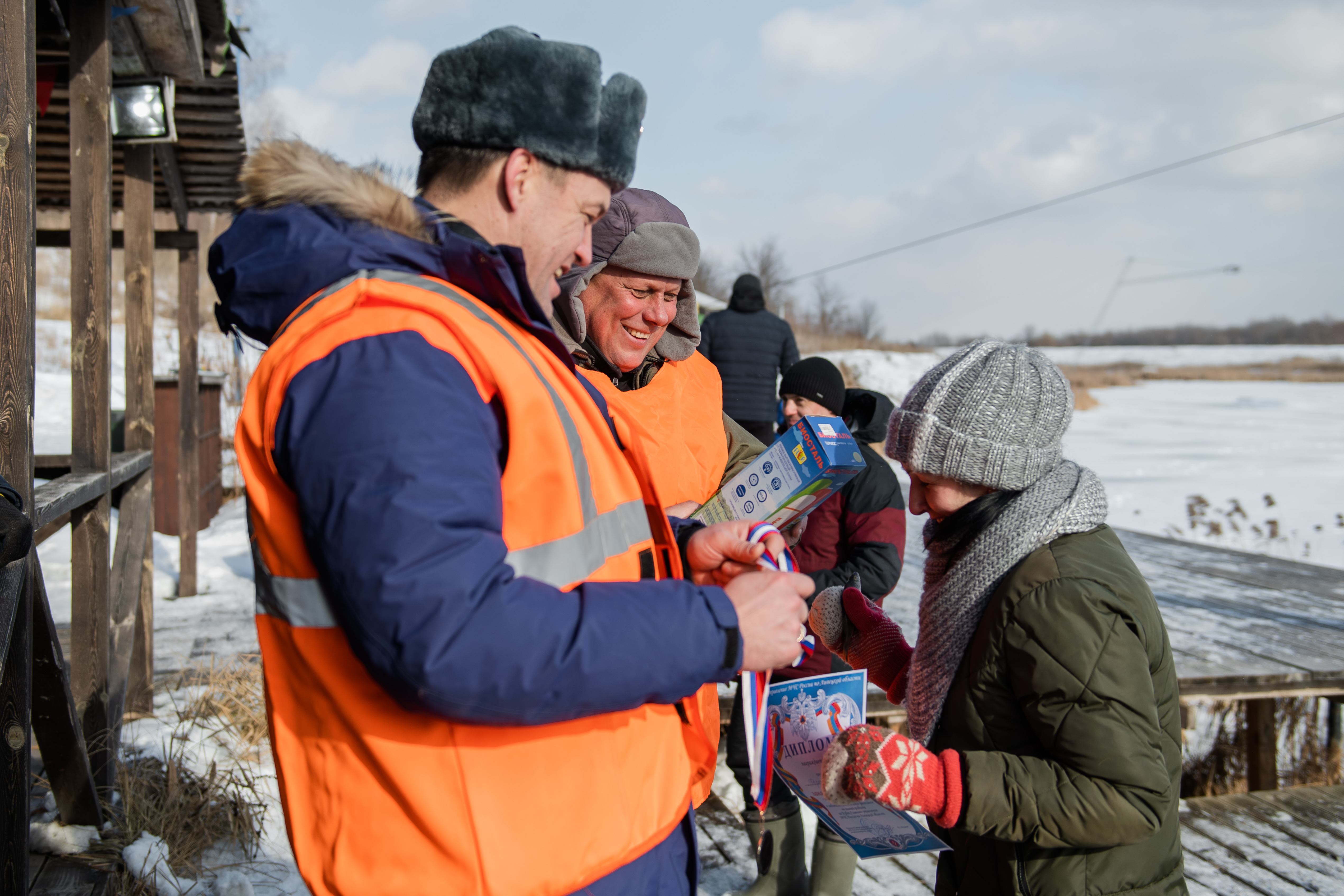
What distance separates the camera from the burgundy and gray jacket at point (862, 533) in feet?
11.0

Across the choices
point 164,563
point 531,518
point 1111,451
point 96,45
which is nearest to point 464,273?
point 531,518

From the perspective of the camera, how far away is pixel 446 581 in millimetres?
893

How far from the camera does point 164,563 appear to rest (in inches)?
287

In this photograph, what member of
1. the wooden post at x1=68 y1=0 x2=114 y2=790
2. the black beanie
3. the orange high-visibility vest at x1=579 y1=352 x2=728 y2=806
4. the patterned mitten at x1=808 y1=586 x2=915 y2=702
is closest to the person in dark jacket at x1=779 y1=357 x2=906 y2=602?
the black beanie

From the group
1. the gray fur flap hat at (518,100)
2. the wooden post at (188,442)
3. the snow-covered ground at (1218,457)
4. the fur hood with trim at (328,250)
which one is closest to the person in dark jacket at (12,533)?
the fur hood with trim at (328,250)

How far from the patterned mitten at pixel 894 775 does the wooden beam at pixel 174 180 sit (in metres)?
5.96

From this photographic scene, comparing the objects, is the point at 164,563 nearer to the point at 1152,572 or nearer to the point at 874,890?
the point at 874,890

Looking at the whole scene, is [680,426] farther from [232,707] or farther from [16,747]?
[232,707]

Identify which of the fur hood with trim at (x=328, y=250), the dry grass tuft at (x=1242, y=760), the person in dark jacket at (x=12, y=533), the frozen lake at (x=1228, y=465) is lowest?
the dry grass tuft at (x=1242, y=760)

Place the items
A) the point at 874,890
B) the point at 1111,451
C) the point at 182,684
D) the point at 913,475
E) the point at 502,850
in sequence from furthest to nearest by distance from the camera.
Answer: the point at 1111,451 → the point at 182,684 → the point at 874,890 → the point at 913,475 → the point at 502,850

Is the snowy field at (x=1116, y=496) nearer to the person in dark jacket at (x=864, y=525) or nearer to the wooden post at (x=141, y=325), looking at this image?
the wooden post at (x=141, y=325)

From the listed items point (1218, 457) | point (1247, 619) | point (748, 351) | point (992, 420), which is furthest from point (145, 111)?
point (1218, 457)

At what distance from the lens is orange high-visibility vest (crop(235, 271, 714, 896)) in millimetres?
1029

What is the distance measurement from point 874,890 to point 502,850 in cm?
276
